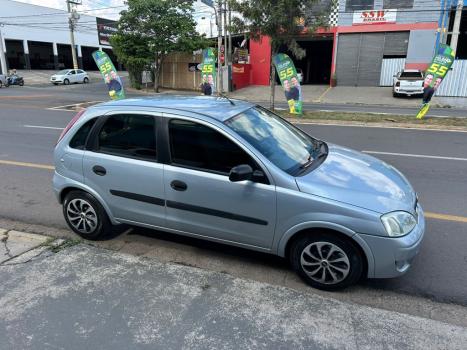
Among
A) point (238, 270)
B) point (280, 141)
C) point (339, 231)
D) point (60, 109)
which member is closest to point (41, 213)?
point (238, 270)

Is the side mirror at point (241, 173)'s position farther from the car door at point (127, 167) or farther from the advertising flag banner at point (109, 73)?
the advertising flag banner at point (109, 73)

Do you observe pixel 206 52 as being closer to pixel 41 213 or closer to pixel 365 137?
pixel 365 137

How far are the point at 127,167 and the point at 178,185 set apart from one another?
0.62m

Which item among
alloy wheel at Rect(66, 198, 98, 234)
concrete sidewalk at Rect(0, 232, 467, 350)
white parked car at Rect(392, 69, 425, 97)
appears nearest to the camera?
concrete sidewalk at Rect(0, 232, 467, 350)

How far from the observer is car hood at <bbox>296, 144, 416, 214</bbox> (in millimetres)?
3143

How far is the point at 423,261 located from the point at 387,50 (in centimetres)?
2893

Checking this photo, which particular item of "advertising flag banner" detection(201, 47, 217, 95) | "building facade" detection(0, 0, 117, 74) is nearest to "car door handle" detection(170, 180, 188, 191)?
"advertising flag banner" detection(201, 47, 217, 95)

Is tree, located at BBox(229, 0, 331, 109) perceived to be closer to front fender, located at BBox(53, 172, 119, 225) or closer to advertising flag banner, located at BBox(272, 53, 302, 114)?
advertising flag banner, located at BBox(272, 53, 302, 114)

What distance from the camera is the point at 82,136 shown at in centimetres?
421

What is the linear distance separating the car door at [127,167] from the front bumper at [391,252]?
1993 mm

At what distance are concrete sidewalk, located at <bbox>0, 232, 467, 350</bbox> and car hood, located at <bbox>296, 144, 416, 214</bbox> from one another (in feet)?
2.82

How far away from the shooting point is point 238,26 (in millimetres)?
15203

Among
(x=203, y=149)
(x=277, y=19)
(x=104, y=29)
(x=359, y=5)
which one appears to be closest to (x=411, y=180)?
(x=203, y=149)

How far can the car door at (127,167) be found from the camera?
3.79 meters
